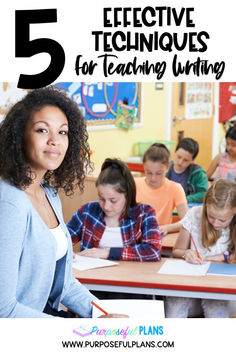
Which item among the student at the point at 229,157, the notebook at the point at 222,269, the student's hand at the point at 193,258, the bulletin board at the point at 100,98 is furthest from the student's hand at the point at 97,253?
the bulletin board at the point at 100,98

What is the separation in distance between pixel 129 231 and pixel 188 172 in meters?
1.81

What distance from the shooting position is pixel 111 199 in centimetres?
269

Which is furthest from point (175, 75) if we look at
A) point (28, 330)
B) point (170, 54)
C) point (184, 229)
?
point (28, 330)

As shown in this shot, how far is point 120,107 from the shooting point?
562cm

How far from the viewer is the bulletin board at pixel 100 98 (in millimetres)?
4941

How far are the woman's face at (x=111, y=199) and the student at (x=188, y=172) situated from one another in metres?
1.68

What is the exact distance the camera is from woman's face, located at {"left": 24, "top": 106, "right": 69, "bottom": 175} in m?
1.51

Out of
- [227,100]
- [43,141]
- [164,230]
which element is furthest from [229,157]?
[43,141]

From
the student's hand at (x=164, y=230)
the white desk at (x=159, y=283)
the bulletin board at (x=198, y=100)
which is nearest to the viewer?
the white desk at (x=159, y=283)

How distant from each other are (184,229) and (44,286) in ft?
4.78

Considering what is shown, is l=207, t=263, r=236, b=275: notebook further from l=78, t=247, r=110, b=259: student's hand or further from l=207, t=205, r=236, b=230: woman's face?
l=78, t=247, r=110, b=259: student's hand

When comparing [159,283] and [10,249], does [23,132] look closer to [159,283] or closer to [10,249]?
[10,249]

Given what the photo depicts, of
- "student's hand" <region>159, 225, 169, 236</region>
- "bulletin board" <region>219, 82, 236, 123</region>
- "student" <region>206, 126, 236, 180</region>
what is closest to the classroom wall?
"bulletin board" <region>219, 82, 236, 123</region>

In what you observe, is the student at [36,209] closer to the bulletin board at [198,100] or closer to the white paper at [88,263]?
the white paper at [88,263]
